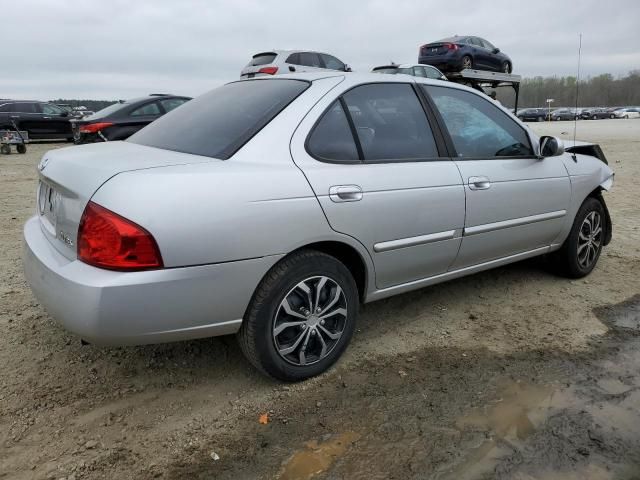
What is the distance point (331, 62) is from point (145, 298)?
12660 millimetres

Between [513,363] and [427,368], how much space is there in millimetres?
512

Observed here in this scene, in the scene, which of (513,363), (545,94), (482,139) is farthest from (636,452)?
(545,94)

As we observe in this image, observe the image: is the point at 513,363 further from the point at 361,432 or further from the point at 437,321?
the point at 361,432

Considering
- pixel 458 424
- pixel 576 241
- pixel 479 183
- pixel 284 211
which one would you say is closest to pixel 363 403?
pixel 458 424

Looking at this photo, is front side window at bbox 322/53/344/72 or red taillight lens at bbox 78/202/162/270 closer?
red taillight lens at bbox 78/202/162/270

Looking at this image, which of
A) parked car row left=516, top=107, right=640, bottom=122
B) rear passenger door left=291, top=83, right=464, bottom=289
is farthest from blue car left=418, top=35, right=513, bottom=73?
parked car row left=516, top=107, right=640, bottom=122

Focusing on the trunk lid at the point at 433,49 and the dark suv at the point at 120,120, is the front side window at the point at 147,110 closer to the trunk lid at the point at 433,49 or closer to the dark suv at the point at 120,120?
the dark suv at the point at 120,120

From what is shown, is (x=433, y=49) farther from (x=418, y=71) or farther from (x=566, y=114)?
(x=566, y=114)

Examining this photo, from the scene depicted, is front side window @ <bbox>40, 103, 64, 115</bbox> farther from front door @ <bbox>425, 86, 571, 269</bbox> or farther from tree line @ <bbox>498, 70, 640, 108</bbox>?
tree line @ <bbox>498, 70, 640, 108</bbox>

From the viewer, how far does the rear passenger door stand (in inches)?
106

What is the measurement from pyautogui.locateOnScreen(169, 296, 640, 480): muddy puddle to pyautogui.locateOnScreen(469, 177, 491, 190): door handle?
3.40 ft

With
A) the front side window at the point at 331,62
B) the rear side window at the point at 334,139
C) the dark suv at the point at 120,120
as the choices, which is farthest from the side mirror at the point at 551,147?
the front side window at the point at 331,62

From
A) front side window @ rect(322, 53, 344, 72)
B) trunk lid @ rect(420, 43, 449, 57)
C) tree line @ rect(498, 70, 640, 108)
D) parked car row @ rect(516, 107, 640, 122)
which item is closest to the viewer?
front side window @ rect(322, 53, 344, 72)

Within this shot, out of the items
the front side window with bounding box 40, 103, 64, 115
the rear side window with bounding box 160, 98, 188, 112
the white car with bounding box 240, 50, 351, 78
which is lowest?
the rear side window with bounding box 160, 98, 188, 112
